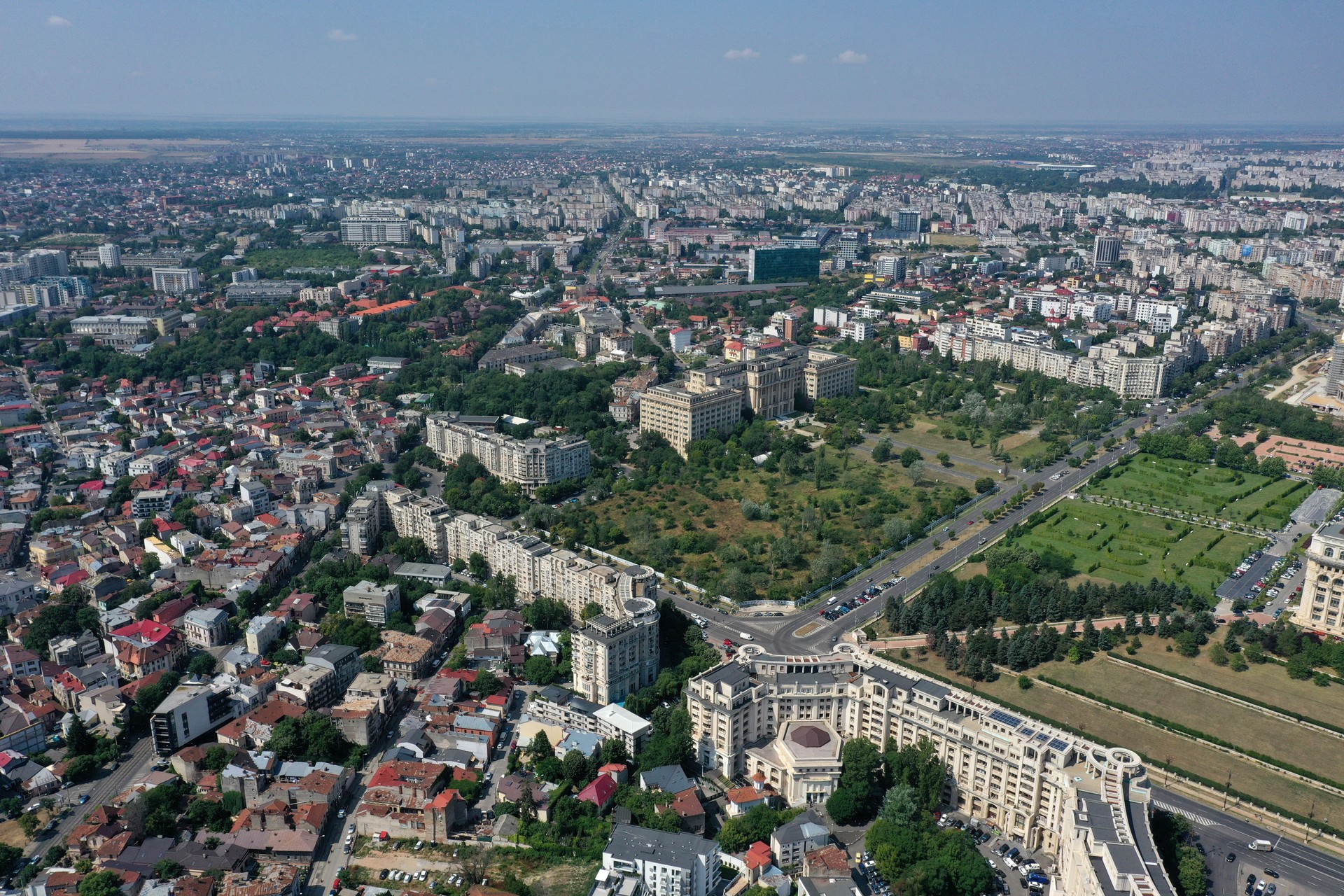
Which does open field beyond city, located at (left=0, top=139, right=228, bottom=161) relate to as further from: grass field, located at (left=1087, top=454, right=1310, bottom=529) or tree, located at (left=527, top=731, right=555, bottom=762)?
tree, located at (left=527, top=731, right=555, bottom=762)

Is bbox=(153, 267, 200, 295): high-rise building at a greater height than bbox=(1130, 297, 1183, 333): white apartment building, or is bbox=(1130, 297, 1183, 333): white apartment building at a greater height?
bbox=(153, 267, 200, 295): high-rise building

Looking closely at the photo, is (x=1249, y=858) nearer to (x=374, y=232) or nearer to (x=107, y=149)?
(x=374, y=232)

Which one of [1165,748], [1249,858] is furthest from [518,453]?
[1249,858]

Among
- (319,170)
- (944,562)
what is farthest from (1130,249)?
(319,170)

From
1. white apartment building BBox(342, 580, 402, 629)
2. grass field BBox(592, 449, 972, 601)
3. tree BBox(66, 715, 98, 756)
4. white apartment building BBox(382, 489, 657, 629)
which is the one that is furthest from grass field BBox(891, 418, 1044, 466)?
tree BBox(66, 715, 98, 756)

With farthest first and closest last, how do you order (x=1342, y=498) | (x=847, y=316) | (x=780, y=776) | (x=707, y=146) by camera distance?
(x=707, y=146) < (x=847, y=316) < (x=1342, y=498) < (x=780, y=776)

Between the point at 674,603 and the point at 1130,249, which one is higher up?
the point at 1130,249

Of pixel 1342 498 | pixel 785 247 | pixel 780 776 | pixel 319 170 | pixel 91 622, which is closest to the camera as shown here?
pixel 780 776

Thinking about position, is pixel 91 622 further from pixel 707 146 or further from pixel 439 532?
pixel 707 146
